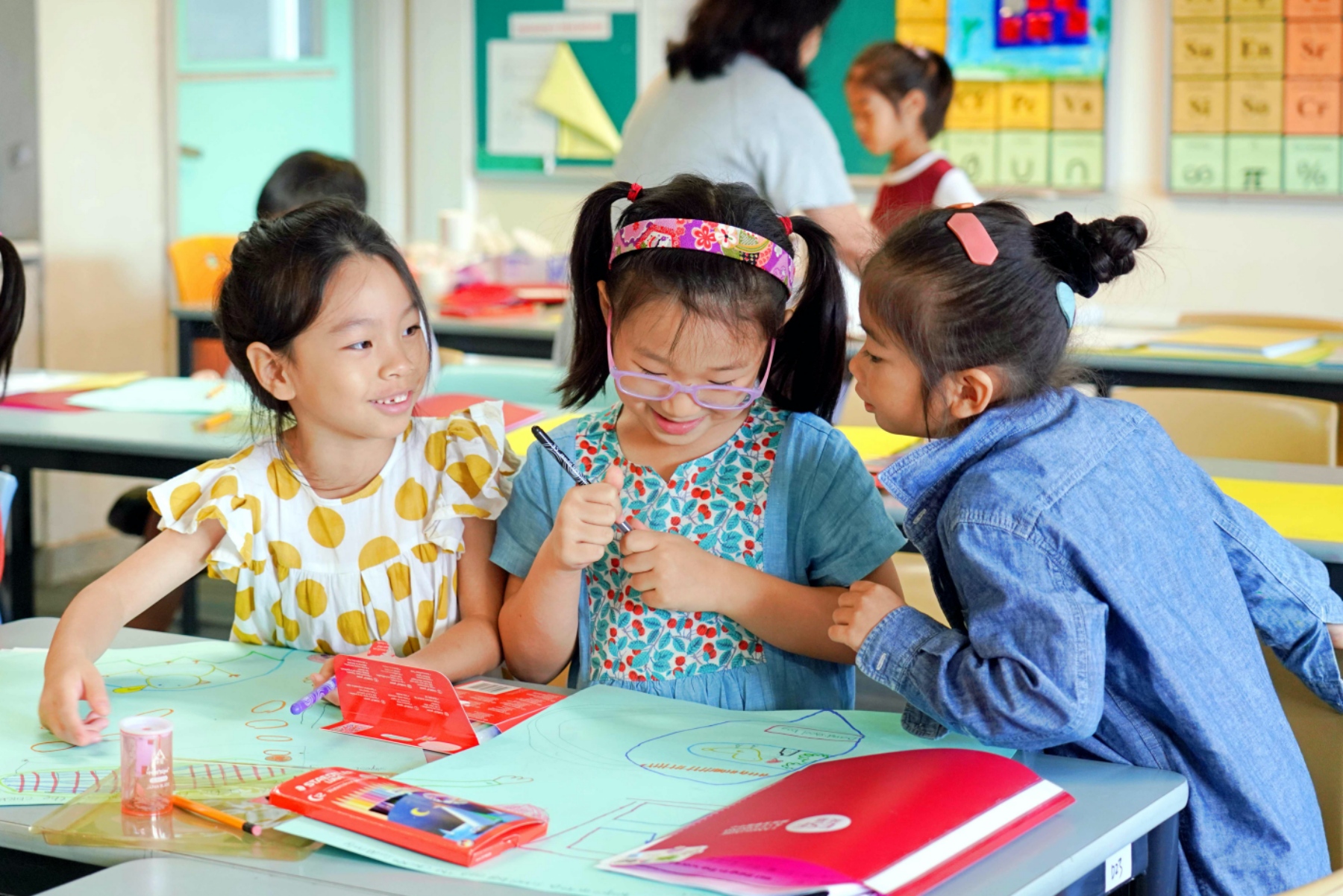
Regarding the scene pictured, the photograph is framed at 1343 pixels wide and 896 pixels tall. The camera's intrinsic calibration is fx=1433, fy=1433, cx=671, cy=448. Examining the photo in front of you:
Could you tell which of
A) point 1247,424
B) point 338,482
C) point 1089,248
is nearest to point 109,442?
point 338,482

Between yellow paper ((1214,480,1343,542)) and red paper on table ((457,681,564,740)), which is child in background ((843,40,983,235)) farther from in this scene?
red paper on table ((457,681,564,740))

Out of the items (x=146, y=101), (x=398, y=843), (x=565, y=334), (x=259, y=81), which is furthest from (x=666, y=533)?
(x=259, y=81)

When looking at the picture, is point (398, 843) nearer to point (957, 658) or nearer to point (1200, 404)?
point (957, 658)

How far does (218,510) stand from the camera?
4.47 feet

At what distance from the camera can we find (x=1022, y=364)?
3.76 feet

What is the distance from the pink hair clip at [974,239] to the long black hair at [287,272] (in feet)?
1.83

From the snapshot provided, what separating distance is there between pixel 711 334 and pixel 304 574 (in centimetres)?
48

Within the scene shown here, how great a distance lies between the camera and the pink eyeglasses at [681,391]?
126 centimetres

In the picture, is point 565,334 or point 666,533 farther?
point 565,334

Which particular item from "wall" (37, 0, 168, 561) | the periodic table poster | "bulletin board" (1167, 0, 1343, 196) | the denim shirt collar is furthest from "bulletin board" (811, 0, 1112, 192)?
the denim shirt collar

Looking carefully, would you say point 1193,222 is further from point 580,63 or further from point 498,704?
point 498,704

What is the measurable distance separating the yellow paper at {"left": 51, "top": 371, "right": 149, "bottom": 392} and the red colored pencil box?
1995 millimetres

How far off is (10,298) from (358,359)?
47 cm

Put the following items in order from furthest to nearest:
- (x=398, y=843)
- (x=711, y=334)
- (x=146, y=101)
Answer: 1. (x=146, y=101)
2. (x=711, y=334)
3. (x=398, y=843)
